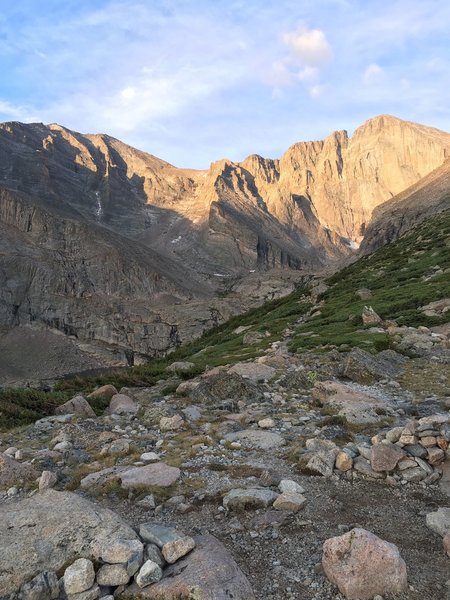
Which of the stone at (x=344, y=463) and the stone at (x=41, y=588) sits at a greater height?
the stone at (x=41, y=588)

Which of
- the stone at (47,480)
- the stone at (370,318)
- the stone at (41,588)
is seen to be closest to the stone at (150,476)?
the stone at (47,480)

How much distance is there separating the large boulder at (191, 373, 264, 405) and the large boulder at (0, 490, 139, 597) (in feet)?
29.9

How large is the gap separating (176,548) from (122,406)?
34.7 feet

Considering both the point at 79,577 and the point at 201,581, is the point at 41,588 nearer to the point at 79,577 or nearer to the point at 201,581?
the point at 79,577

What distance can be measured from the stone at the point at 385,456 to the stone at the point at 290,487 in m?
1.78

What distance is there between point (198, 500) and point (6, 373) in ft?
659

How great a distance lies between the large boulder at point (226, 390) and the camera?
53.2 feet

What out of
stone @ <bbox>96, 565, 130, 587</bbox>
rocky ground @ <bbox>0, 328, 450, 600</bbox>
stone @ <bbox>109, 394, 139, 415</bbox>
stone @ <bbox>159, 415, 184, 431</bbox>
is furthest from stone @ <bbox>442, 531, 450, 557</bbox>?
stone @ <bbox>109, 394, 139, 415</bbox>

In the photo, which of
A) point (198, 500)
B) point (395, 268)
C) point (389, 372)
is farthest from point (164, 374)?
point (395, 268)

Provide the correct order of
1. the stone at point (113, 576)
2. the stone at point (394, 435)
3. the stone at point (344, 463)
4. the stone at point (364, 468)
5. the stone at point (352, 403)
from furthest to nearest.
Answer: the stone at point (352, 403) < the stone at point (394, 435) < the stone at point (344, 463) < the stone at point (364, 468) < the stone at point (113, 576)

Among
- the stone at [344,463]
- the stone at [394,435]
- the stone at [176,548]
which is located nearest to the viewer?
the stone at [176,548]

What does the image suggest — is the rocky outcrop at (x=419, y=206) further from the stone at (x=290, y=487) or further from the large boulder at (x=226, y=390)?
the stone at (x=290, y=487)

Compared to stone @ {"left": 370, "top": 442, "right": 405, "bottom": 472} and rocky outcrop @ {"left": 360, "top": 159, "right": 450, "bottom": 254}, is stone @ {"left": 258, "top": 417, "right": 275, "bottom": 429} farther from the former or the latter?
rocky outcrop @ {"left": 360, "top": 159, "right": 450, "bottom": 254}

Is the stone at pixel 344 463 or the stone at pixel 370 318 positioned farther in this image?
the stone at pixel 370 318
